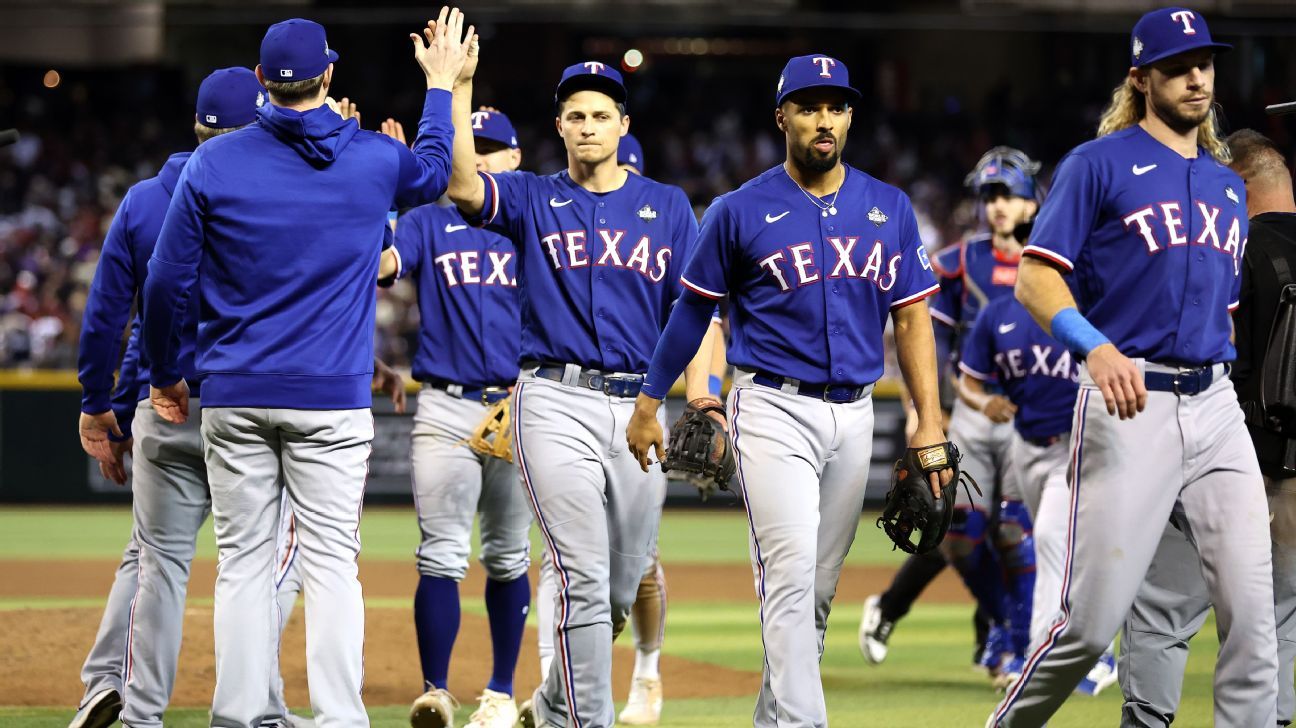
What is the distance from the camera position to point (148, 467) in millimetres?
5188

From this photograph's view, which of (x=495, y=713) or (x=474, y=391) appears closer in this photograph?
(x=495, y=713)

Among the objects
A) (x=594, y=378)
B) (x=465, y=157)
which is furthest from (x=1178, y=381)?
(x=465, y=157)

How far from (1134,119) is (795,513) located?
5.28 ft

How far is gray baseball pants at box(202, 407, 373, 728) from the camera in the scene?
454 cm

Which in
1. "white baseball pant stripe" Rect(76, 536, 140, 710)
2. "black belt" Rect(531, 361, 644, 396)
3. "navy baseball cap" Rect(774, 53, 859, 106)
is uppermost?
"navy baseball cap" Rect(774, 53, 859, 106)

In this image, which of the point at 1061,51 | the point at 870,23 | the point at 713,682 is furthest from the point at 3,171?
the point at 713,682

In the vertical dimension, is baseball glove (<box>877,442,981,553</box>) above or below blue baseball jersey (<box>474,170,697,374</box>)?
below

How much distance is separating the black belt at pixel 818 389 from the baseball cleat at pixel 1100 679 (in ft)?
9.63

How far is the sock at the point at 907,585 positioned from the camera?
25.6 feet

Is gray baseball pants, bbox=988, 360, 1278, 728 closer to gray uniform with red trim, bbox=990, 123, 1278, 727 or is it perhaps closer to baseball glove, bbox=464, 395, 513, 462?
gray uniform with red trim, bbox=990, 123, 1278, 727

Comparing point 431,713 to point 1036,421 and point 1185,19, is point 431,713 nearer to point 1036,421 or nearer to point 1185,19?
point 1036,421

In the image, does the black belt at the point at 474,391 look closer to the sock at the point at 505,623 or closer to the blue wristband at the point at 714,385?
the sock at the point at 505,623

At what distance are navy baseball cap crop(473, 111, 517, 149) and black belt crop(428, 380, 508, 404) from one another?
1.04 meters

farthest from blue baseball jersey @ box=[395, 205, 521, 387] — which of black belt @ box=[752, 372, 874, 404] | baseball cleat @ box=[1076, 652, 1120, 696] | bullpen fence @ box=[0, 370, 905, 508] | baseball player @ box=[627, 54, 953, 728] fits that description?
bullpen fence @ box=[0, 370, 905, 508]
